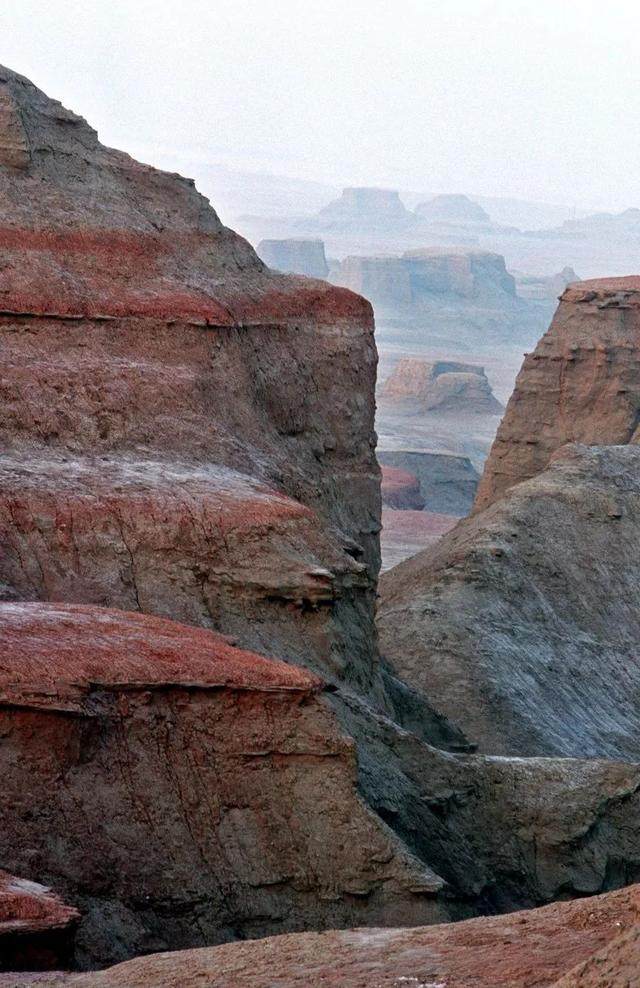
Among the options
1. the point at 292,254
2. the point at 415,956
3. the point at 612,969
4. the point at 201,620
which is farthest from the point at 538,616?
the point at 292,254

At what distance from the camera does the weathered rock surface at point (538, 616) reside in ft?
104

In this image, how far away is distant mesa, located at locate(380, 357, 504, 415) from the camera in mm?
117125

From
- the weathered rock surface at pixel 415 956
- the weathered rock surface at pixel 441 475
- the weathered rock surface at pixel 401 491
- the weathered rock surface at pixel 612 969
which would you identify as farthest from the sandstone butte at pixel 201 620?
the weathered rock surface at pixel 441 475

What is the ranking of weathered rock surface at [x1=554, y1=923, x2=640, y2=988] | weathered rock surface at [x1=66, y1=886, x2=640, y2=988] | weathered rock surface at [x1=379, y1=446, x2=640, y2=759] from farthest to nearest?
weathered rock surface at [x1=379, y1=446, x2=640, y2=759] → weathered rock surface at [x1=66, y1=886, x2=640, y2=988] → weathered rock surface at [x1=554, y1=923, x2=640, y2=988]

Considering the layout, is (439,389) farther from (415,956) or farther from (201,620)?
(415,956)

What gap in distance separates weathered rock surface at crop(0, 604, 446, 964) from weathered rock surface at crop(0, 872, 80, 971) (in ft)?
5.64

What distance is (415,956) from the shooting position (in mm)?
11969

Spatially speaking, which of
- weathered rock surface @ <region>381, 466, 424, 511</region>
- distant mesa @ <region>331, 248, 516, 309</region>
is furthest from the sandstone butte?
distant mesa @ <region>331, 248, 516, 309</region>

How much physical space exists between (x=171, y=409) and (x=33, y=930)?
9.80 m

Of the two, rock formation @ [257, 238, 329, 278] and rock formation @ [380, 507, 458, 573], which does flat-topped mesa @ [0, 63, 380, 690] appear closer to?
rock formation @ [380, 507, 458, 573]

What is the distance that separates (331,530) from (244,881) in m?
6.22

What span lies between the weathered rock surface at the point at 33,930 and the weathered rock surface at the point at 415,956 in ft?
2.43

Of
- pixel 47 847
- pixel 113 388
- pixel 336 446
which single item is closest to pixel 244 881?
pixel 47 847

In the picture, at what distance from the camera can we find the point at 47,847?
15234 mm
